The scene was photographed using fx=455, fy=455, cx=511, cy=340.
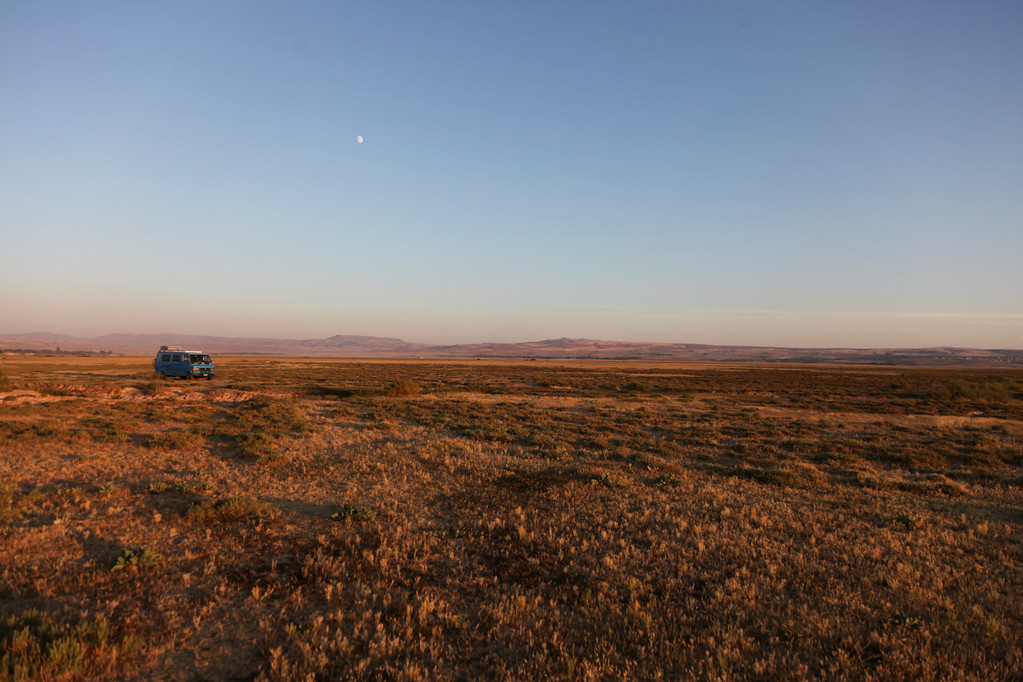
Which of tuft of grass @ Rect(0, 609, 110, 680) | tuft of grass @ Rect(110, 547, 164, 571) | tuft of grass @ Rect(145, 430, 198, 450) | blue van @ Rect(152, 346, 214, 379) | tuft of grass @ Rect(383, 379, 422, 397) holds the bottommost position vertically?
tuft of grass @ Rect(383, 379, 422, 397)

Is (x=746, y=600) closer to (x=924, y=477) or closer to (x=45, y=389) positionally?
(x=924, y=477)

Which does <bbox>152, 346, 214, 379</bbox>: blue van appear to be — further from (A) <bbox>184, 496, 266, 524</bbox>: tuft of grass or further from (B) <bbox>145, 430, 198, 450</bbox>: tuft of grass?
(A) <bbox>184, 496, 266, 524</bbox>: tuft of grass

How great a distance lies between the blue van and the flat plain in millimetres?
26023

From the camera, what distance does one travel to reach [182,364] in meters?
39.2

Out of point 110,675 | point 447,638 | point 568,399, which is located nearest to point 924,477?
point 447,638

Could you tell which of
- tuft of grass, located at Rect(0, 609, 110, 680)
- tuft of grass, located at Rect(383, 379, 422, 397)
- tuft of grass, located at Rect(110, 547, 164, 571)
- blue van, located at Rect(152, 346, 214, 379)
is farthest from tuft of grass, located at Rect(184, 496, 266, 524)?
blue van, located at Rect(152, 346, 214, 379)

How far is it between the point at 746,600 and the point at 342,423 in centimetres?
1775

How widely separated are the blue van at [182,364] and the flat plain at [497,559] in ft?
85.4

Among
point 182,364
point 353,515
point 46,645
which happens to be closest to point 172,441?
point 353,515

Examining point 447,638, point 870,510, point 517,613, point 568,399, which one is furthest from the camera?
point 568,399

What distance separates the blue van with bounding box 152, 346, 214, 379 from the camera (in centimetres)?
3906

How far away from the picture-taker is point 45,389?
1097 inches

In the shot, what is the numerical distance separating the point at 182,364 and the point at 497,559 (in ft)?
140

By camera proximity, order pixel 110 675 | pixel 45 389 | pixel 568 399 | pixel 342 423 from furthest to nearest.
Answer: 1. pixel 568 399
2. pixel 45 389
3. pixel 342 423
4. pixel 110 675
